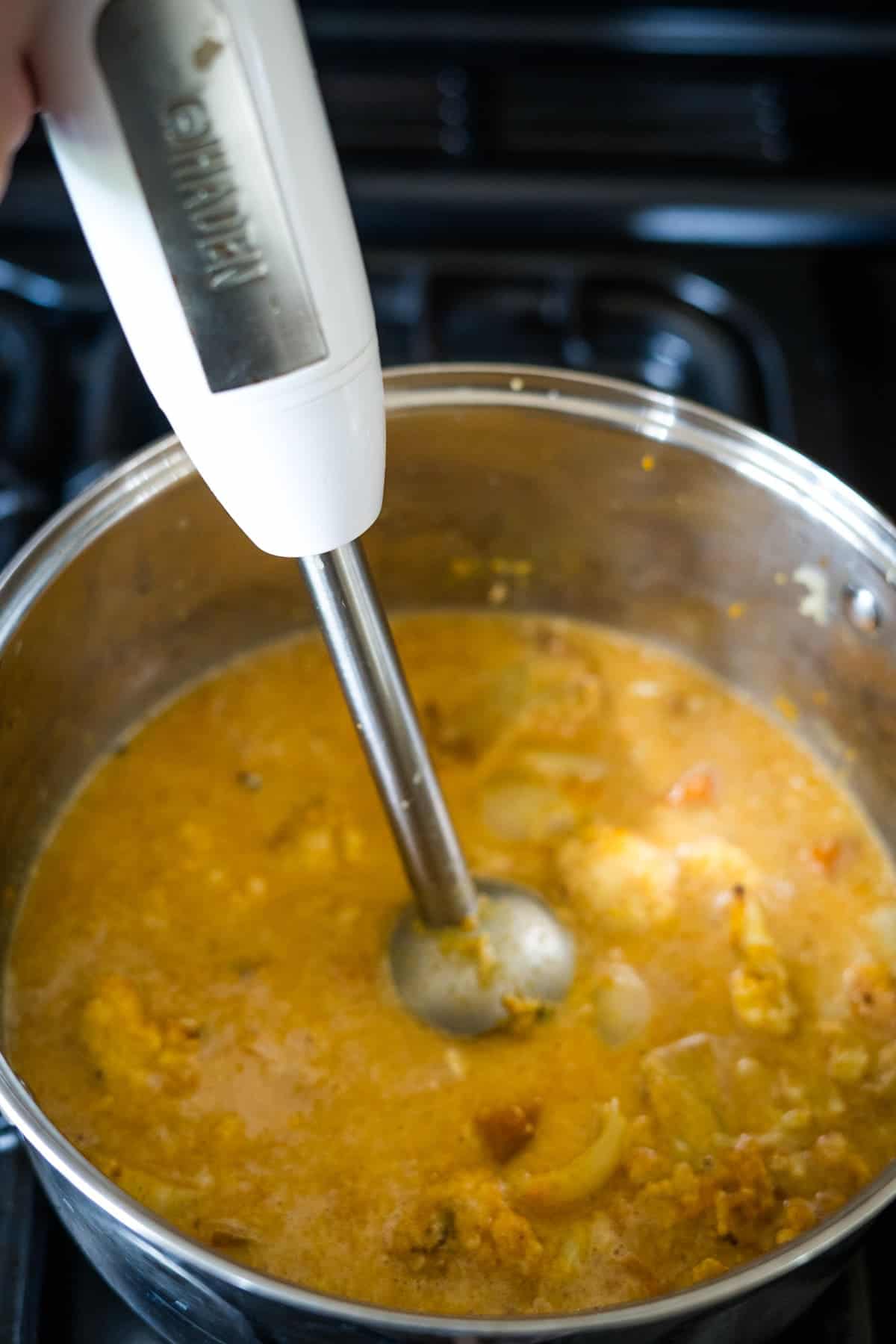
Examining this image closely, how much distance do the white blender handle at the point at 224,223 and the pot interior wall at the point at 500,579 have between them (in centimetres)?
38

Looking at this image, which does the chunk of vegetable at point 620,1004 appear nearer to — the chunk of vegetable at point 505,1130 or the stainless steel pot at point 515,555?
the chunk of vegetable at point 505,1130

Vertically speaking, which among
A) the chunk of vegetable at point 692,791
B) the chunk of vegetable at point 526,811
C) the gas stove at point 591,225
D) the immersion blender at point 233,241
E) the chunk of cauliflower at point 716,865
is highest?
the gas stove at point 591,225

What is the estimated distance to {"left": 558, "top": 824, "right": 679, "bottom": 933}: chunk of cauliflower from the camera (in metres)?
1.01

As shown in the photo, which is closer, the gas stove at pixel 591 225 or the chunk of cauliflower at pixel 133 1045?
the chunk of cauliflower at pixel 133 1045

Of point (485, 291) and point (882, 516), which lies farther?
point (485, 291)

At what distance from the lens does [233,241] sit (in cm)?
54

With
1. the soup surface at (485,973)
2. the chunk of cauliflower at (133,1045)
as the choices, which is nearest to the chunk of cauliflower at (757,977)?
the soup surface at (485,973)

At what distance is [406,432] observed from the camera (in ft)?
3.49

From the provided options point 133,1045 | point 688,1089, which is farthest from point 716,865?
point 133,1045

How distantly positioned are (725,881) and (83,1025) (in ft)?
1.55

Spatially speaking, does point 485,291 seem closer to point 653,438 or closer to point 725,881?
point 653,438

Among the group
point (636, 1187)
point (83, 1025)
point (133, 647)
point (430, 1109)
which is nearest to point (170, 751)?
point (133, 647)

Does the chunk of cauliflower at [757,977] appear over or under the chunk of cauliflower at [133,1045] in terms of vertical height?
under

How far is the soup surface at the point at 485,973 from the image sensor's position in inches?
33.4
